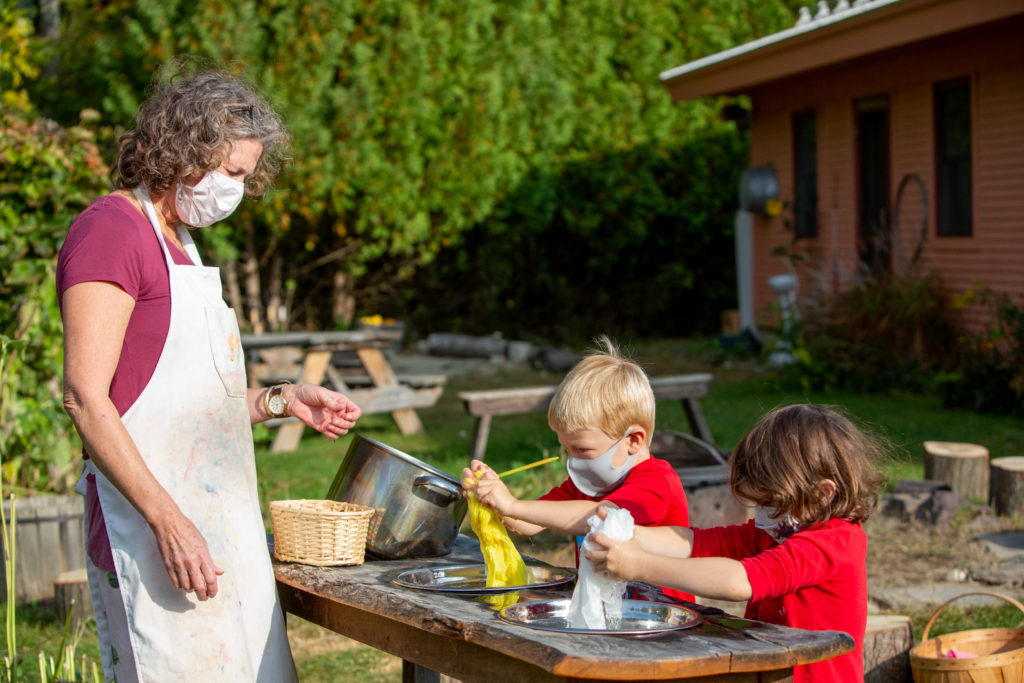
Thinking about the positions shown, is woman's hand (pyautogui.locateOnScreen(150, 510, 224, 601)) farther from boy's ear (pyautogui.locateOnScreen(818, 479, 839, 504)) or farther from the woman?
boy's ear (pyautogui.locateOnScreen(818, 479, 839, 504))

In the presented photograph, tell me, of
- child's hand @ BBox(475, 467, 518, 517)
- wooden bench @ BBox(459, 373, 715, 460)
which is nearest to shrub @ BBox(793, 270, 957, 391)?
wooden bench @ BBox(459, 373, 715, 460)

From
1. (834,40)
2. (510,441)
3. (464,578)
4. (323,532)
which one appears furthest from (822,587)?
(834,40)

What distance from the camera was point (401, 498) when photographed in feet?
9.39

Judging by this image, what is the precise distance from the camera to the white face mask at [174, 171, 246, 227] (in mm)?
2617

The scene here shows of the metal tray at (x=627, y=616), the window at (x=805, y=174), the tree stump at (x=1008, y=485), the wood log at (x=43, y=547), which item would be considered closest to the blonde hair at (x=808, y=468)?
the metal tray at (x=627, y=616)

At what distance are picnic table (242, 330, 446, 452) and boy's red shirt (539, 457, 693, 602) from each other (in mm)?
5966

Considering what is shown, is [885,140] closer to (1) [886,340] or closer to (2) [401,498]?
(1) [886,340]

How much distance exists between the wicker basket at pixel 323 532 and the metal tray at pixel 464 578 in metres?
0.16

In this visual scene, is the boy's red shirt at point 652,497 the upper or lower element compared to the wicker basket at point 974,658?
upper

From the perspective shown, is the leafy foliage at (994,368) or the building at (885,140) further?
the building at (885,140)

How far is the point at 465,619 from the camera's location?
7.32 ft

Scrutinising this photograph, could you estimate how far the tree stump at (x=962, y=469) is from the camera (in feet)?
21.7

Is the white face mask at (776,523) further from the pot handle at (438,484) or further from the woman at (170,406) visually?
the woman at (170,406)

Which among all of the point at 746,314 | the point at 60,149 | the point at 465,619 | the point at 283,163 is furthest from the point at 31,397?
the point at 746,314
